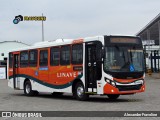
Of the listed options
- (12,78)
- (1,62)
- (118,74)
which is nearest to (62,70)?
(118,74)

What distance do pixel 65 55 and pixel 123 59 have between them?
11.8 ft

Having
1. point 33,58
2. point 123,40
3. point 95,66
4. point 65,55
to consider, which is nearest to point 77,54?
point 65,55

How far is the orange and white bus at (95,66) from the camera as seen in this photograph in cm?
1806

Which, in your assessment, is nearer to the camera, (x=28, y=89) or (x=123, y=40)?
(x=123, y=40)

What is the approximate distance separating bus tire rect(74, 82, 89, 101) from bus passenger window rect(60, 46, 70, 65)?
1.44 metres

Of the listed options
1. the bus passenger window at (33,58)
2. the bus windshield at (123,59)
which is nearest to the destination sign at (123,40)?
the bus windshield at (123,59)

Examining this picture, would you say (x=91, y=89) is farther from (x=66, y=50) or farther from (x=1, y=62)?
(x=1, y=62)

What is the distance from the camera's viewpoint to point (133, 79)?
18.5 meters

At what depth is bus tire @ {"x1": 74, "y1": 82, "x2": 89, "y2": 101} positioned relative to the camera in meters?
19.2

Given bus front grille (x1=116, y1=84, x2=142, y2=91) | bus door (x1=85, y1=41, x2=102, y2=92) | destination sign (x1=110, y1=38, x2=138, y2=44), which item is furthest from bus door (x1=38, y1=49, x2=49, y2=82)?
bus front grille (x1=116, y1=84, x2=142, y2=91)

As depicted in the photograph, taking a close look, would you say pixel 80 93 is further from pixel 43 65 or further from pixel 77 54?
pixel 43 65

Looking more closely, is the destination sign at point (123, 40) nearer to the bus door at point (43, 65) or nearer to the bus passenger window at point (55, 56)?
the bus passenger window at point (55, 56)

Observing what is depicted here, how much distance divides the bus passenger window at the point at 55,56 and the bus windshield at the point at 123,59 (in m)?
4.22

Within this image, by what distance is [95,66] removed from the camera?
18.5 m
